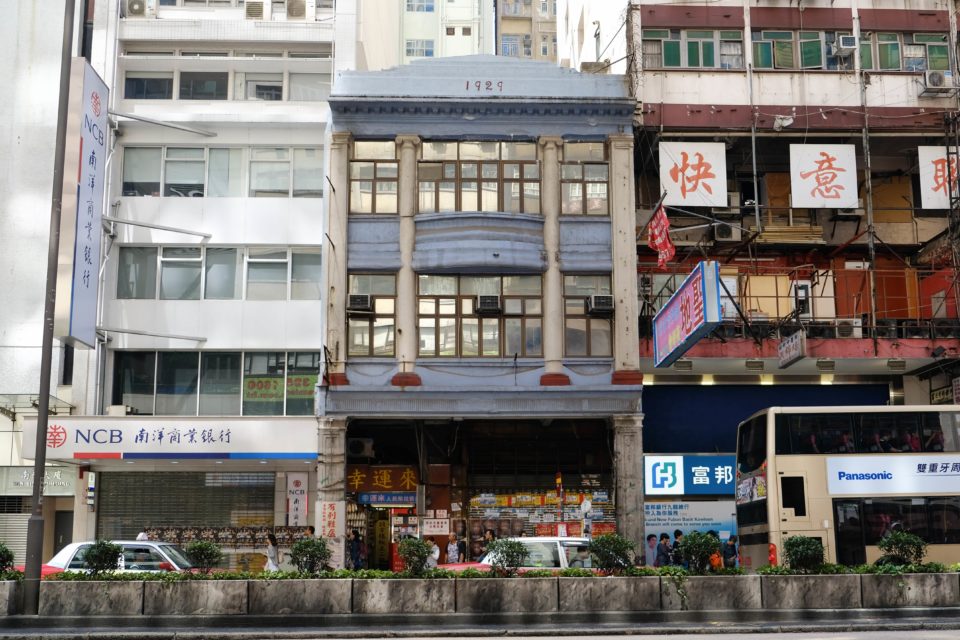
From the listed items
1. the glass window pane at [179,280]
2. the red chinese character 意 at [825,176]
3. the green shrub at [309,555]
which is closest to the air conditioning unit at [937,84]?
the red chinese character 意 at [825,176]

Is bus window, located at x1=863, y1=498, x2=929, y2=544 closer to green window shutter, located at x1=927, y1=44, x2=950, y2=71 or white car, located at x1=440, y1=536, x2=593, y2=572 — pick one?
white car, located at x1=440, y1=536, x2=593, y2=572

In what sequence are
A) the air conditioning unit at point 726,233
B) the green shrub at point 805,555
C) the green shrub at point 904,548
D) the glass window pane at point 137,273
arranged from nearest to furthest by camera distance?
the green shrub at point 805,555 → the green shrub at point 904,548 → the glass window pane at point 137,273 → the air conditioning unit at point 726,233

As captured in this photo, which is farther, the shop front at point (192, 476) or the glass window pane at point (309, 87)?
the glass window pane at point (309, 87)

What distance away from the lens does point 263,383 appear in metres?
30.9

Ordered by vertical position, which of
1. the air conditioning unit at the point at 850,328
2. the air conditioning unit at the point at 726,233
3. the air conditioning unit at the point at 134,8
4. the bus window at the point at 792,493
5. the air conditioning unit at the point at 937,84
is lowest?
the bus window at the point at 792,493

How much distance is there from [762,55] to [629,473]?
1294 cm

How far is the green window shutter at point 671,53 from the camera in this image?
31.8 metres

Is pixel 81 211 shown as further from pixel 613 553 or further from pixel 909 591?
pixel 909 591

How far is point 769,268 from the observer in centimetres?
3197

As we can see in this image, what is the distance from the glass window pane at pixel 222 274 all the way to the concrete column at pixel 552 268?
29.2 ft

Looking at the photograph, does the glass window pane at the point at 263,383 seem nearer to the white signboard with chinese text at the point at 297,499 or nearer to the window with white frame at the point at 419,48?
the white signboard with chinese text at the point at 297,499

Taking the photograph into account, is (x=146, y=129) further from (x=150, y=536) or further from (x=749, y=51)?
(x=749, y=51)

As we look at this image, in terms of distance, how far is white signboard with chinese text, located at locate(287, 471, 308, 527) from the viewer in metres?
30.1

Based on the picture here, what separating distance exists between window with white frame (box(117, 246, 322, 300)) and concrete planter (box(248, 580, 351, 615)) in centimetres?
1385
